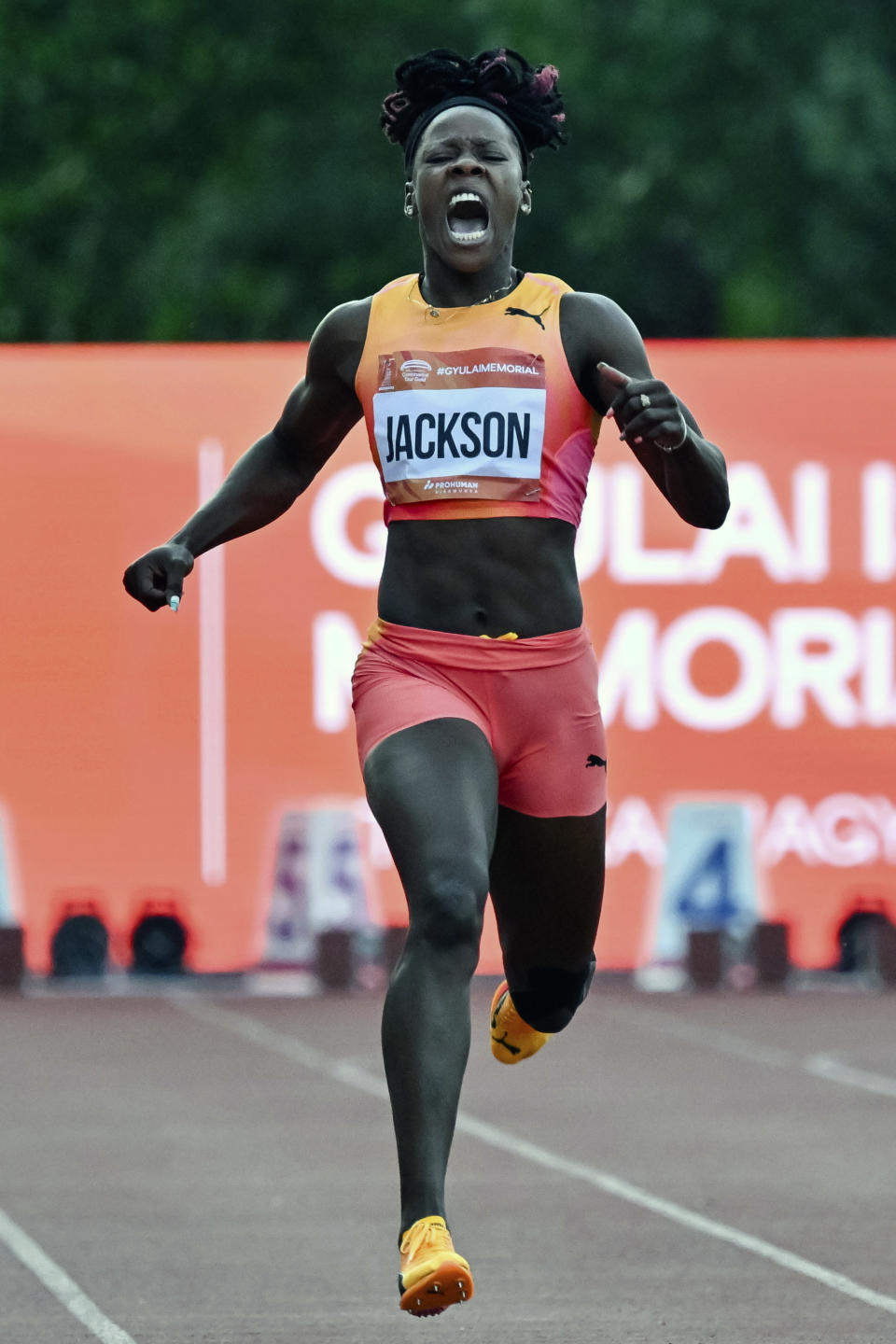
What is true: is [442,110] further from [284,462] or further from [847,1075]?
[847,1075]

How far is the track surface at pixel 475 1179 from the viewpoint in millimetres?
6527

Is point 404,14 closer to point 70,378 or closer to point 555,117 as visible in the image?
point 70,378

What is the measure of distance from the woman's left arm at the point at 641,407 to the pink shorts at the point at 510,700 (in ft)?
1.35

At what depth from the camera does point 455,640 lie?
5332mm

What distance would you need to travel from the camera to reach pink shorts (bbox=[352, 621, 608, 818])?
5.32 m

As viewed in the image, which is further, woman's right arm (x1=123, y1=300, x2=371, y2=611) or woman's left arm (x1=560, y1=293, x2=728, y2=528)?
woman's right arm (x1=123, y1=300, x2=371, y2=611)

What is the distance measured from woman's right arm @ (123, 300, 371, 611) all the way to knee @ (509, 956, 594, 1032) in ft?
3.66

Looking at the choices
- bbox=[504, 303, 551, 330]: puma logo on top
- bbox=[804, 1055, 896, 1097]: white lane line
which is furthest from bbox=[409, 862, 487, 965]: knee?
bbox=[804, 1055, 896, 1097]: white lane line

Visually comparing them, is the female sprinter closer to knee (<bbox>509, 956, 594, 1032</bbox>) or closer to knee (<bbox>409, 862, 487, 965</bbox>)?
knee (<bbox>409, 862, 487, 965</bbox>)

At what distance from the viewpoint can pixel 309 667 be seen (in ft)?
50.6

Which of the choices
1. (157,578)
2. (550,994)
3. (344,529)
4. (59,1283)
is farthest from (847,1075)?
(157,578)

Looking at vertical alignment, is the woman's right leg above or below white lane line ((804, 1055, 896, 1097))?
above

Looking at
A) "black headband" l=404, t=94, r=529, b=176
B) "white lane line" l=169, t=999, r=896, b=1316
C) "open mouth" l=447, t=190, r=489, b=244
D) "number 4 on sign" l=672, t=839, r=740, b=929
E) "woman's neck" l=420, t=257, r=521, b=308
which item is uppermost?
"black headband" l=404, t=94, r=529, b=176

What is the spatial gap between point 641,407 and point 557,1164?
4830 millimetres
